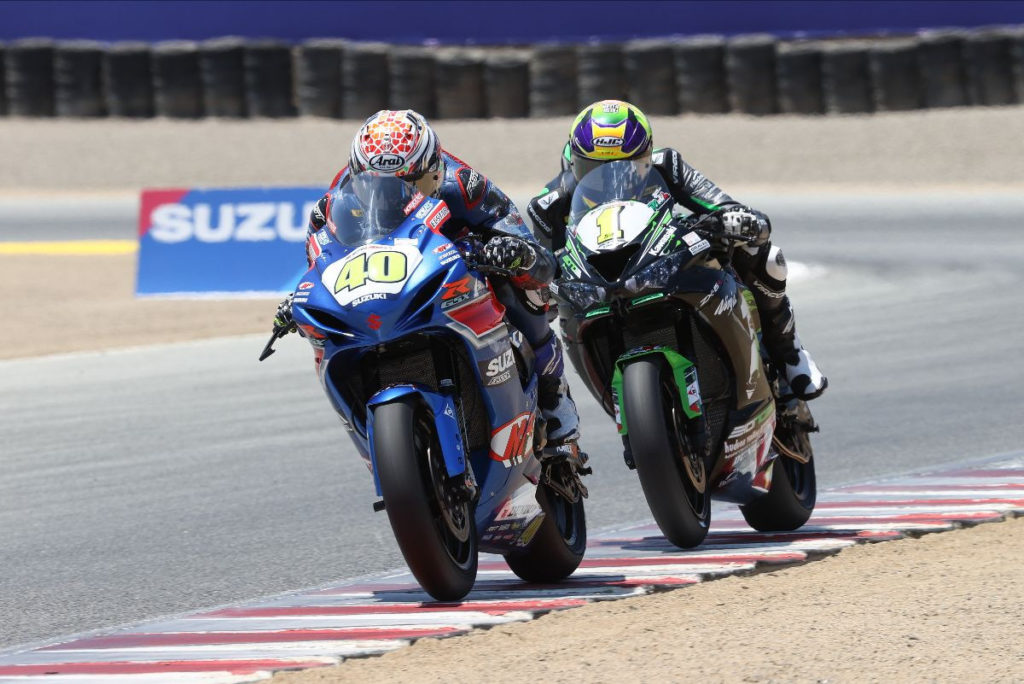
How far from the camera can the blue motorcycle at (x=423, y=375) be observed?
191 inches

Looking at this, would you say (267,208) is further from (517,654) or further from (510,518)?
(517,654)

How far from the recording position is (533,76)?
24.4m

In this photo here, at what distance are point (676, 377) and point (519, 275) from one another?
31.2 inches

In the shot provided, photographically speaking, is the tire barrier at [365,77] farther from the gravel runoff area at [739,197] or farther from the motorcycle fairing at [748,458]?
the motorcycle fairing at [748,458]

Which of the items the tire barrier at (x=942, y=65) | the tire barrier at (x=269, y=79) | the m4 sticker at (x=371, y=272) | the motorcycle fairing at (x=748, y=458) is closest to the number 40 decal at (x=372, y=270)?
the m4 sticker at (x=371, y=272)

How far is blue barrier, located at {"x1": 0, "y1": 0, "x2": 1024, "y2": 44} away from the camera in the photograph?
77.1ft

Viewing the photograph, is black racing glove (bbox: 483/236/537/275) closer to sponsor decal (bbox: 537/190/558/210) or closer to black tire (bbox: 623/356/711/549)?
black tire (bbox: 623/356/711/549)

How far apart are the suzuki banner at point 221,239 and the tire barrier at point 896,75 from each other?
10318 mm

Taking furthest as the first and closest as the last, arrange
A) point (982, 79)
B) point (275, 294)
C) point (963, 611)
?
point (982, 79), point (275, 294), point (963, 611)

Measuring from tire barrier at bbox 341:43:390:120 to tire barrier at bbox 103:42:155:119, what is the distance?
9.34 ft

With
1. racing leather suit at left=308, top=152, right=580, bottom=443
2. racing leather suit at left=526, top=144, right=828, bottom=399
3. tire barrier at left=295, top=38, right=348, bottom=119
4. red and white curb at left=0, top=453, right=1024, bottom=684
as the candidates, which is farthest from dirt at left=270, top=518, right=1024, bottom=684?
tire barrier at left=295, top=38, right=348, bottom=119

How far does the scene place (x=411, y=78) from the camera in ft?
79.4

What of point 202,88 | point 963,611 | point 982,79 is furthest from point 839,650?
point 202,88

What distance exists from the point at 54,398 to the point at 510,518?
227 inches
